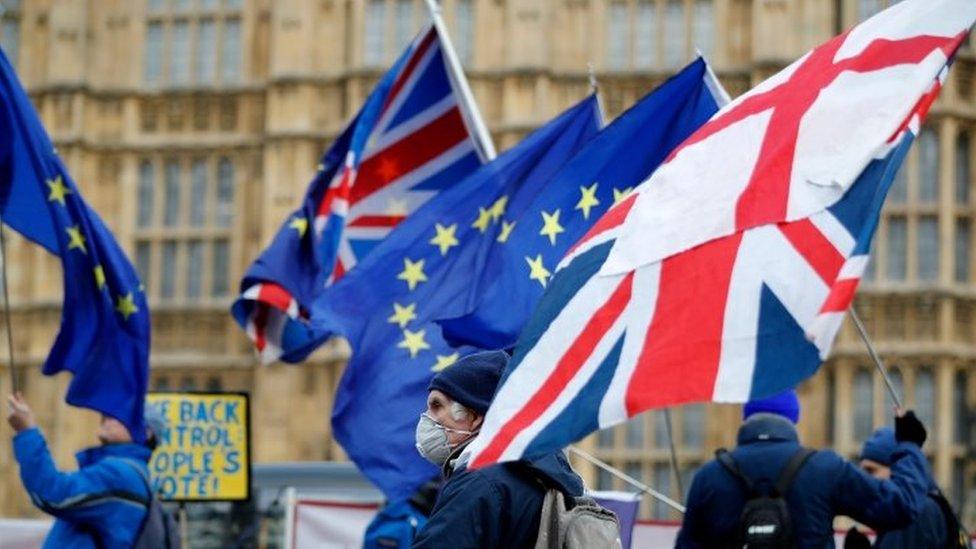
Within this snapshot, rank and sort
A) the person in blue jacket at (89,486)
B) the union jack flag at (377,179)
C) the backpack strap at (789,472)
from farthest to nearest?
the union jack flag at (377,179) < the person in blue jacket at (89,486) < the backpack strap at (789,472)

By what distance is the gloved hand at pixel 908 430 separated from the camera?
304 inches

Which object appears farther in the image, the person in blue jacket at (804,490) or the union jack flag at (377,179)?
the union jack flag at (377,179)

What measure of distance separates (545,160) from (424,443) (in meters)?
5.00

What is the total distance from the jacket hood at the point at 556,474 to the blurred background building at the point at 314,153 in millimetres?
18389

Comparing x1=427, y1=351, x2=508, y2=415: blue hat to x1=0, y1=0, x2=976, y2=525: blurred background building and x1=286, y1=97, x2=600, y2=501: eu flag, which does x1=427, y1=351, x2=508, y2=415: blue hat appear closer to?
x1=286, y1=97, x2=600, y2=501: eu flag

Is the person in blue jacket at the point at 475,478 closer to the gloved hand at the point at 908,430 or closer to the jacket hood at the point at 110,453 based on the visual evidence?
the gloved hand at the point at 908,430

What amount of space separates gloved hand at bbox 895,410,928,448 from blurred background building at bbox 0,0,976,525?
614 inches

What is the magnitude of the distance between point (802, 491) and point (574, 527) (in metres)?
2.43

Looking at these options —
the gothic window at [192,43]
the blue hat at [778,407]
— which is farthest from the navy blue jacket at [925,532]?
the gothic window at [192,43]

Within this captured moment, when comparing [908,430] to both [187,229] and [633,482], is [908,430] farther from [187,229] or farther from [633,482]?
[187,229]

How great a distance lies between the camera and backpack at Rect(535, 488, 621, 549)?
4.94 metres

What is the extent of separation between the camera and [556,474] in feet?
16.6

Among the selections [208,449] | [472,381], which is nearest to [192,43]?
[208,449]

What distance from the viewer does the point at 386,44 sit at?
24.8 meters
